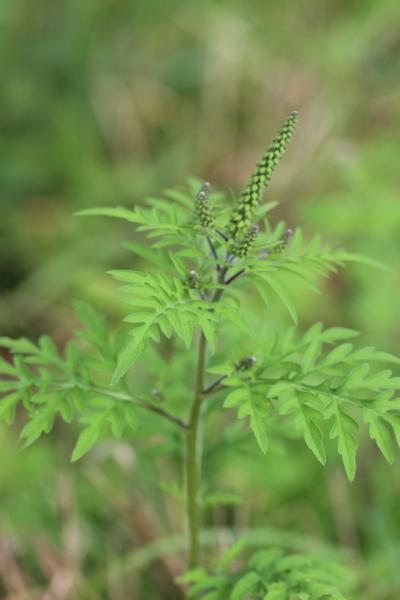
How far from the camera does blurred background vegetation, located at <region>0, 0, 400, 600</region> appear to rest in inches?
150

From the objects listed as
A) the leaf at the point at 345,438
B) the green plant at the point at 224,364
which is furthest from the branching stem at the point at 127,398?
the leaf at the point at 345,438

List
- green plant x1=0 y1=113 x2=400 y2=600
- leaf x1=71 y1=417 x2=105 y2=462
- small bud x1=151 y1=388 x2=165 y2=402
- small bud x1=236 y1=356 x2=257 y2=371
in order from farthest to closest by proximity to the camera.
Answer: small bud x1=151 y1=388 x2=165 y2=402 → small bud x1=236 y1=356 x2=257 y2=371 → leaf x1=71 y1=417 x2=105 y2=462 → green plant x1=0 y1=113 x2=400 y2=600

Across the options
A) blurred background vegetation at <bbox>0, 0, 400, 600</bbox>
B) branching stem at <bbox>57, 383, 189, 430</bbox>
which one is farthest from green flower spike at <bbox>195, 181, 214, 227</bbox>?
blurred background vegetation at <bbox>0, 0, 400, 600</bbox>

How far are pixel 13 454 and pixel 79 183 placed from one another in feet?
9.36

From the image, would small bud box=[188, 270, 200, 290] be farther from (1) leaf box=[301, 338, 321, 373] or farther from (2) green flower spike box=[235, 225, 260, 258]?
(1) leaf box=[301, 338, 321, 373]

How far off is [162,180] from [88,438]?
4568 millimetres

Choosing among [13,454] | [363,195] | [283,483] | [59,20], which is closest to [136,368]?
[13,454]

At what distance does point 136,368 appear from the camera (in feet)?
15.7

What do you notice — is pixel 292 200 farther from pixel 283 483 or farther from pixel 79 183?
pixel 283 483

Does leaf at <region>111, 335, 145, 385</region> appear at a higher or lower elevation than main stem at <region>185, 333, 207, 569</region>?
higher

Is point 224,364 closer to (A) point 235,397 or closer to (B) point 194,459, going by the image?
(A) point 235,397

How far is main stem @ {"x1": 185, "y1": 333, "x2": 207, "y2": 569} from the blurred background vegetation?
0.81 m

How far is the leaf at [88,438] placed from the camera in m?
2.01

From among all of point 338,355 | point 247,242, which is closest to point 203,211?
point 247,242
